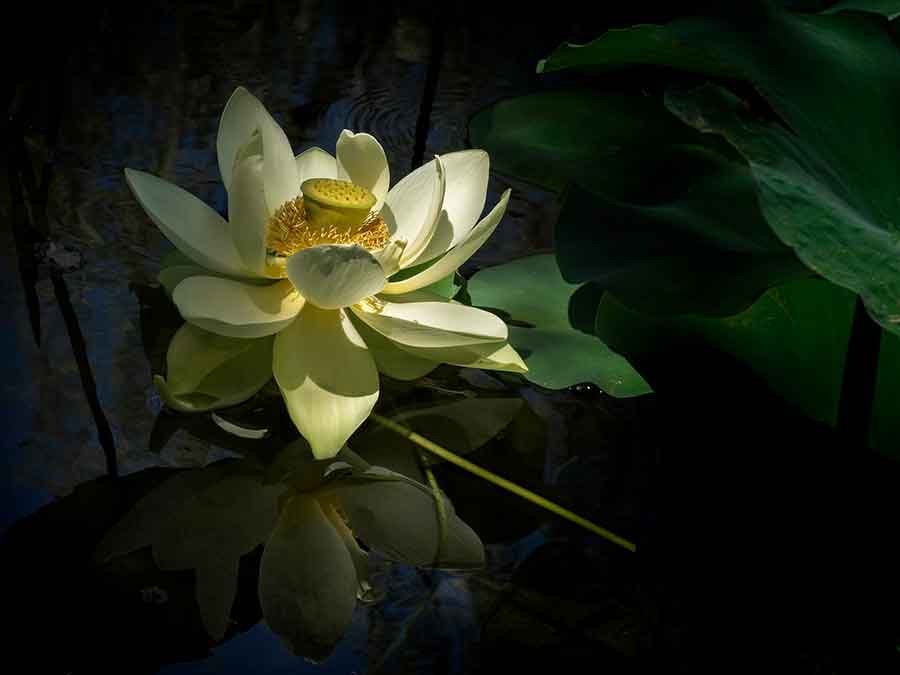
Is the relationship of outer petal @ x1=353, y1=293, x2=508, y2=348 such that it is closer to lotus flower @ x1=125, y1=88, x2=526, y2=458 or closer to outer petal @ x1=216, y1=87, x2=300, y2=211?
lotus flower @ x1=125, y1=88, x2=526, y2=458

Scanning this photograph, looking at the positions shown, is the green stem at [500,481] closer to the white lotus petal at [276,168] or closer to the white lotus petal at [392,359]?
the white lotus petal at [392,359]

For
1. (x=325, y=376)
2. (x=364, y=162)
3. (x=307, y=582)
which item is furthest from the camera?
(x=364, y=162)

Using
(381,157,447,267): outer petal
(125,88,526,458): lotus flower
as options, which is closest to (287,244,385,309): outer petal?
(125,88,526,458): lotus flower

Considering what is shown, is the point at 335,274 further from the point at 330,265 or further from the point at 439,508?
the point at 439,508

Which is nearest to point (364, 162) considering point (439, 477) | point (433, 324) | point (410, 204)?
point (410, 204)

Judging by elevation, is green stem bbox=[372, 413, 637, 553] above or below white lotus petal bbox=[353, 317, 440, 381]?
below

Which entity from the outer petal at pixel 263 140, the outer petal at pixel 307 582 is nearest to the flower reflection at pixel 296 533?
the outer petal at pixel 307 582

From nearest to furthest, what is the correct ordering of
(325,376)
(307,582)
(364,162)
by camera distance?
(307,582), (325,376), (364,162)
